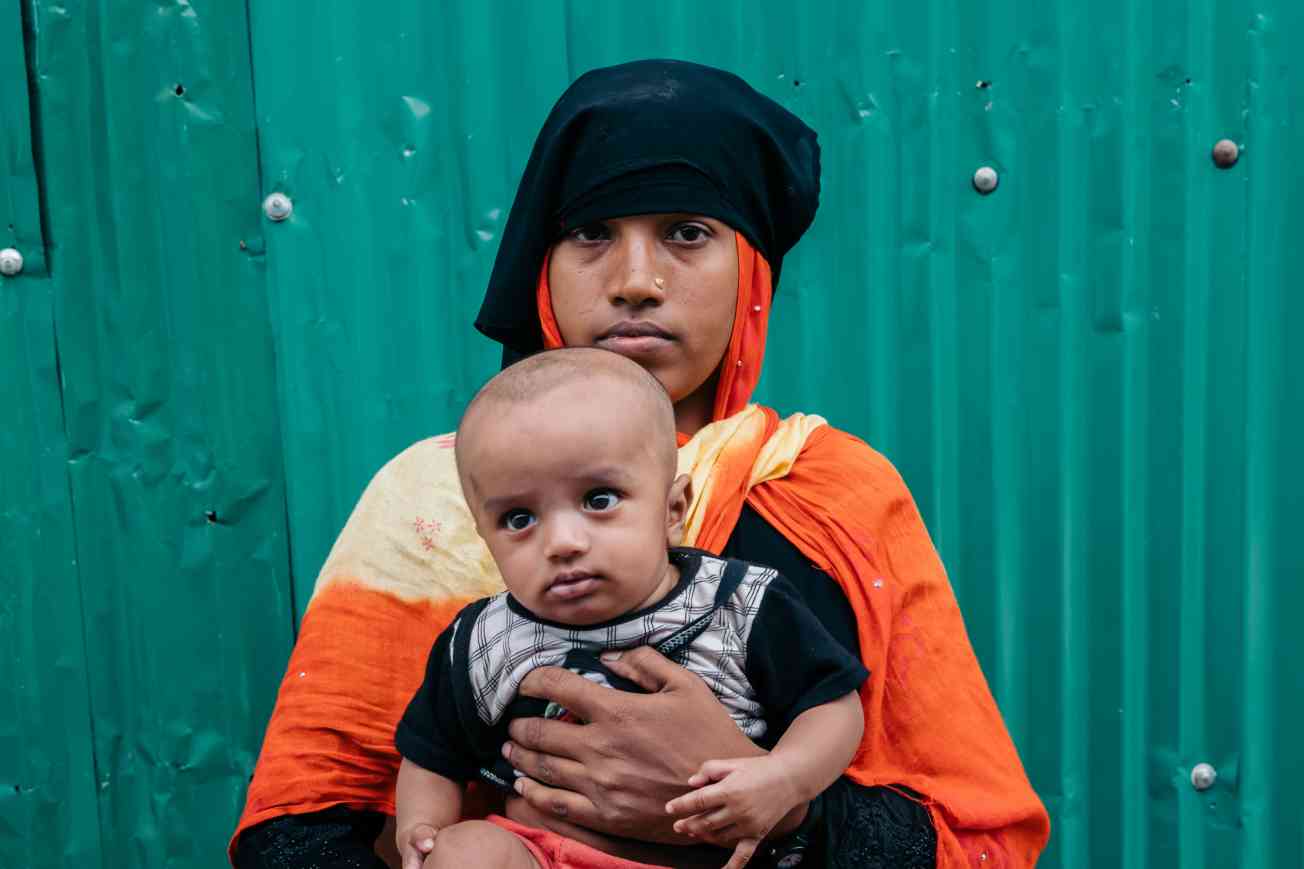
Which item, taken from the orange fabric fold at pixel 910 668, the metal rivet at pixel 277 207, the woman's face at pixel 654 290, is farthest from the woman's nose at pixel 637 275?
the metal rivet at pixel 277 207

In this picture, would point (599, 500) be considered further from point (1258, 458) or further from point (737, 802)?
point (1258, 458)

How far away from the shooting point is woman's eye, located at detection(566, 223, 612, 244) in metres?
2.07

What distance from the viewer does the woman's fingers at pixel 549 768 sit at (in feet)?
5.37

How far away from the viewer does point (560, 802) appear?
1.63 meters

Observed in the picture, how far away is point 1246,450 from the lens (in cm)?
344

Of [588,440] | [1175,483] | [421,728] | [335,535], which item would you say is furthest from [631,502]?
[1175,483]

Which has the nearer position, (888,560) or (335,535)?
(888,560)

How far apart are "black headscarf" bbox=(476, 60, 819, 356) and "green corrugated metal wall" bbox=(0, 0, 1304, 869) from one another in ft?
3.55

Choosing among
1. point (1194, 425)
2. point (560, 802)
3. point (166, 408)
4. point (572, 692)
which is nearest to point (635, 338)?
point (572, 692)

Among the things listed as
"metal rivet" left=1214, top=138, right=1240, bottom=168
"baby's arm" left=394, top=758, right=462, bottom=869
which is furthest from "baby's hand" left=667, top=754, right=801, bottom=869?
"metal rivet" left=1214, top=138, right=1240, bottom=168

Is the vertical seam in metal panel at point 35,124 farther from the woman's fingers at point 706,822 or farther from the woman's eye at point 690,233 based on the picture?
the woman's fingers at point 706,822

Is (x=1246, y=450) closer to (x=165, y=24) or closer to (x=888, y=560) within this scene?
(x=888, y=560)

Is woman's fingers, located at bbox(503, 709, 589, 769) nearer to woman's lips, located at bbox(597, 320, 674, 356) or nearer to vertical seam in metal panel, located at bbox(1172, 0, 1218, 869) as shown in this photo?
woman's lips, located at bbox(597, 320, 674, 356)

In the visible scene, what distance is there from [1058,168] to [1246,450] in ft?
2.79
